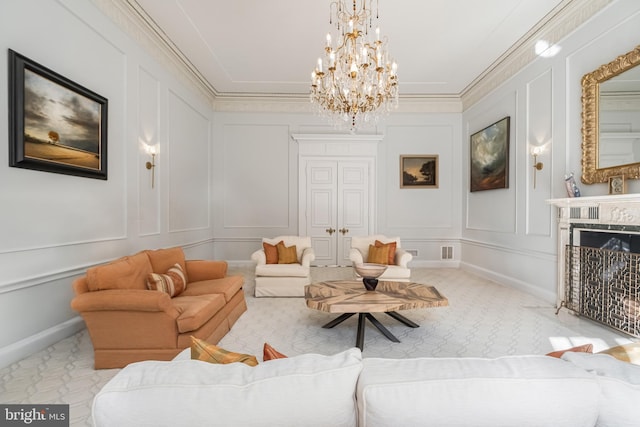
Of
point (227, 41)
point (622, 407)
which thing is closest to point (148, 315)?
point (622, 407)

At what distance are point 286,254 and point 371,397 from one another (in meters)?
4.37

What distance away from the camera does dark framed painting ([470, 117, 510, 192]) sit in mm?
5333

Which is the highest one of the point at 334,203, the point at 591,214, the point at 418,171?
the point at 418,171

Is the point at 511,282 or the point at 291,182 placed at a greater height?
the point at 291,182

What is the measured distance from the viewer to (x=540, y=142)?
177 inches

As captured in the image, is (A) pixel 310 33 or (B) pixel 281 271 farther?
(B) pixel 281 271

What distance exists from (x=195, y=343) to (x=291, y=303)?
3.34 meters

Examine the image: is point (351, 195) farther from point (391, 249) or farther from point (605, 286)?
point (605, 286)

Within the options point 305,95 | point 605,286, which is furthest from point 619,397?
point 305,95

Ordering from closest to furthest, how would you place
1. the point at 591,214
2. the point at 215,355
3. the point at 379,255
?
1. the point at 215,355
2. the point at 591,214
3. the point at 379,255

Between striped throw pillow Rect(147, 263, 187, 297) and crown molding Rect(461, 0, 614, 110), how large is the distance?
5.71 metres

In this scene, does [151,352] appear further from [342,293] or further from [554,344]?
[554,344]

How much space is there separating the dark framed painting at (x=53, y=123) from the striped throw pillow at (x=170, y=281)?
4.40 ft

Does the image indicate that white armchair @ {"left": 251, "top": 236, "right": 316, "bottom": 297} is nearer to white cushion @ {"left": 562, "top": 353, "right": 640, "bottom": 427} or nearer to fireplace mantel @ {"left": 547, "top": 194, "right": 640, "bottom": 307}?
fireplace mantel @ {"left": 547, "top": 194, "right": 640, "bottom": 307}
